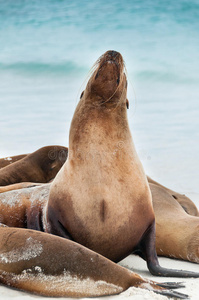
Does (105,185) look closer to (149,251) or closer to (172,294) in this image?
(149,251)

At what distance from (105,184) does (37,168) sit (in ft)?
12.8

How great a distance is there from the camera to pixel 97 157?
4.01 meters

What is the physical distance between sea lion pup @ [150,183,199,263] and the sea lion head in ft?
5.62

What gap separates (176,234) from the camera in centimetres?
509

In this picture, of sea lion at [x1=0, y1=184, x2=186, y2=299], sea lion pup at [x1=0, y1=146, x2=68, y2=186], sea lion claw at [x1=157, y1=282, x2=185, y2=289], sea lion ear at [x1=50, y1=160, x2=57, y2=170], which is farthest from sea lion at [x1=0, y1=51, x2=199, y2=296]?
sea lion ear at [x1=50, y1=160, x2=57, y2=170]

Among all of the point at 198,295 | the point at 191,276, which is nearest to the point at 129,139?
the point at 191,276

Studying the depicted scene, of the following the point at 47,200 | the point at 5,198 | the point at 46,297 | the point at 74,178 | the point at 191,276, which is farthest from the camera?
the point at 5,198

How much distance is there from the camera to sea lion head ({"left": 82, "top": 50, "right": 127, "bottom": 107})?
13.1ft

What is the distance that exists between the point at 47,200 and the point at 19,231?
1088 millimetres

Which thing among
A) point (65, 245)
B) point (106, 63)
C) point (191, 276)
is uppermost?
point (106, 63)

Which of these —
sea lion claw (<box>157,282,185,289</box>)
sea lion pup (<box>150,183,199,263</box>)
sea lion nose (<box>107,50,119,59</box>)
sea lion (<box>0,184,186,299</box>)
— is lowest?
sea lion pup (<box>150,183,199,263</box>)

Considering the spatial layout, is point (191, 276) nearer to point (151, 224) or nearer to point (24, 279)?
point (151, 224)

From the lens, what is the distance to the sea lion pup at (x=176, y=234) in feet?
15.9

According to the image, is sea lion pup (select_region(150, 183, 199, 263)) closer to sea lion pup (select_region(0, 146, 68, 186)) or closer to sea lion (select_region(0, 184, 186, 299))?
sea lion (select_region(0, 184, 186, 299))
